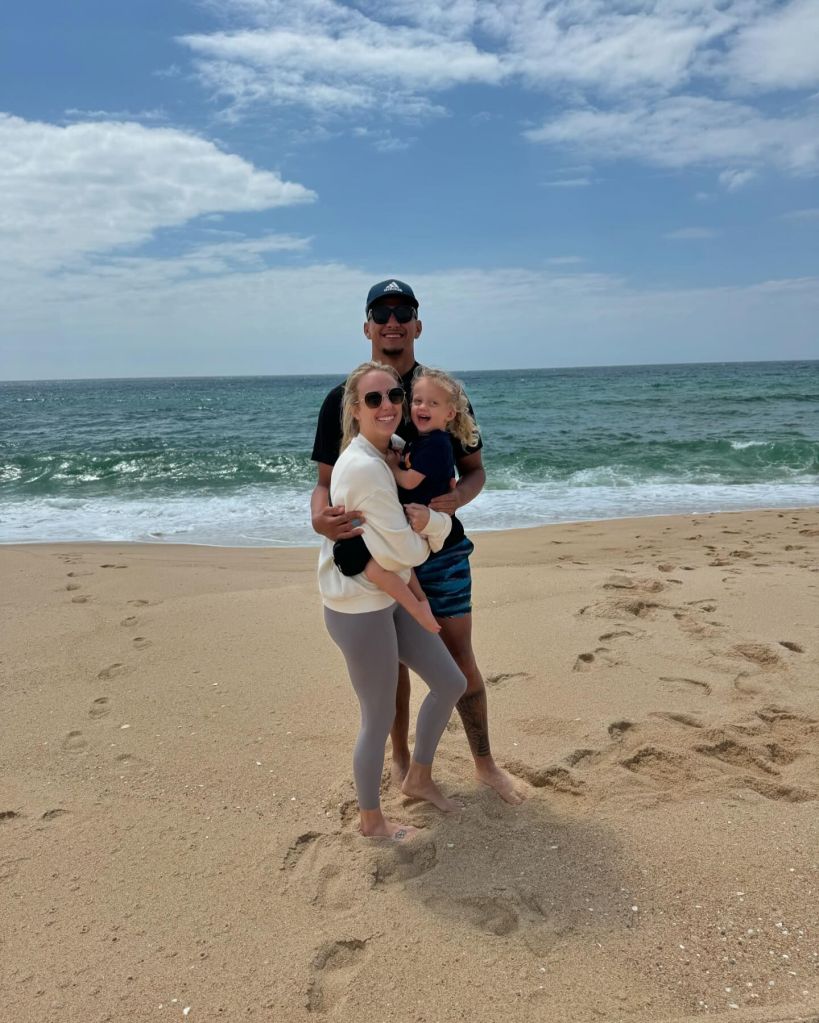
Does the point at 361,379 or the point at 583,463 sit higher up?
the point at 361,379

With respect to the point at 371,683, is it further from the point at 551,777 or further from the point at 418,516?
the point at 551,777

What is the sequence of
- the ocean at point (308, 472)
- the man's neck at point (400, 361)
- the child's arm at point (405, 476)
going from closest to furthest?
the child's arm at point (405, 476)
the man's neck at point (400, 361)
the ocean at point (308, 472)

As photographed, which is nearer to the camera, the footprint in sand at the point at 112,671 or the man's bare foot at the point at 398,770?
the man's bare foot at the point at 398,770

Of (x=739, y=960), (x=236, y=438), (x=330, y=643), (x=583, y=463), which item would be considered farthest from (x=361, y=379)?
(x=236, y=438)

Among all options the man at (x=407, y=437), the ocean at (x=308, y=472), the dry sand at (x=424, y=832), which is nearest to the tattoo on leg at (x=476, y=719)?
the man at (x=407, y=437)

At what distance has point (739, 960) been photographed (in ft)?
6.86

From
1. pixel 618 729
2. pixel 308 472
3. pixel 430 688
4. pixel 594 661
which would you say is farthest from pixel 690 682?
pixel 308 472

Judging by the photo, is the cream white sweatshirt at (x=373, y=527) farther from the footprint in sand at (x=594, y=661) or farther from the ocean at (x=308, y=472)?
the ocean at (x=308, y=472)

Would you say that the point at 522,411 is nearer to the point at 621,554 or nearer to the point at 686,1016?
the point at 621,554

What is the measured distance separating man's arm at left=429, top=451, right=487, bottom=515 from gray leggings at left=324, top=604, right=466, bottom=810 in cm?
42

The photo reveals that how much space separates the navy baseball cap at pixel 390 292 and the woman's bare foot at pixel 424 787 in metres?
1.94

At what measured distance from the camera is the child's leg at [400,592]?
250cm

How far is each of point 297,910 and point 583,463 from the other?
14139 mm

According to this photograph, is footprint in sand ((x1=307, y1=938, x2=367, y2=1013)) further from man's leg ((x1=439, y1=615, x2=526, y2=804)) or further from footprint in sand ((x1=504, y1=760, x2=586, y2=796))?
footprint in sand ((x1=504, y1=760, x2=586, y2=796))
